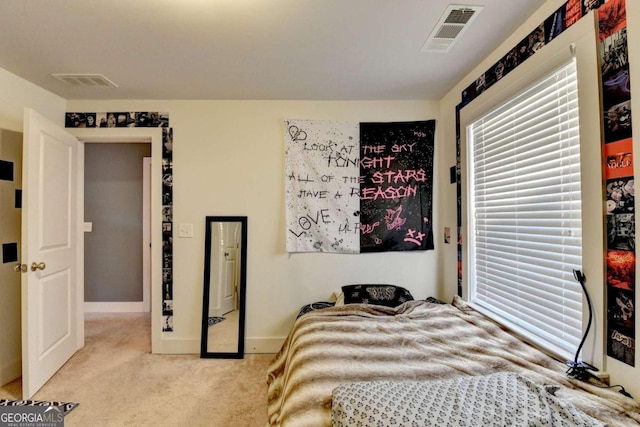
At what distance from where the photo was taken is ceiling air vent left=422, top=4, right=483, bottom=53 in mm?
1477

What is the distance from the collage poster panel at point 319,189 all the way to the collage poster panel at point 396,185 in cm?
10

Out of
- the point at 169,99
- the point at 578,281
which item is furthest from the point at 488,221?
the point at 169,99

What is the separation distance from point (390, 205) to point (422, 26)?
1.38 metres

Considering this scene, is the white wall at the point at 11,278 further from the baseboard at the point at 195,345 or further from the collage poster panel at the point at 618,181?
the collage poster panel at the point at 618,181

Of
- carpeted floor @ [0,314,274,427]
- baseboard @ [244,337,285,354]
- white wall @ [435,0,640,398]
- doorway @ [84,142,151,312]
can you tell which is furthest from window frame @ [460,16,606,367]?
doorway @ [84,142,151,312]

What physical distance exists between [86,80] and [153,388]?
2315 mm

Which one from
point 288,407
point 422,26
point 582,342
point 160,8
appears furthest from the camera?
point 422,26

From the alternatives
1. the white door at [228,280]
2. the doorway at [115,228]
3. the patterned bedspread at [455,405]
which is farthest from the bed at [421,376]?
the doorway at [115,228]

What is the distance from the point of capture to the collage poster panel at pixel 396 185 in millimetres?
2574

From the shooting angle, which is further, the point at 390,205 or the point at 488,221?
the point at 390,205

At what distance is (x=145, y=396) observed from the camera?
1946 mm

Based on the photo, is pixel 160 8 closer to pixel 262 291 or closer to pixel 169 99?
pixel 169 99

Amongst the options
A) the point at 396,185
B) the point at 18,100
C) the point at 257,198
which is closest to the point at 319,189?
the point at 257,198

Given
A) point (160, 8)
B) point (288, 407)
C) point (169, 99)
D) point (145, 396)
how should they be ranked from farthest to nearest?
point (169, 99), point (145, 396), point (160, 8), point (288, 407)
